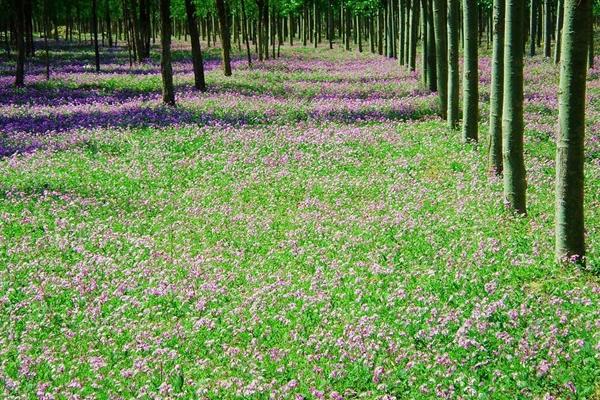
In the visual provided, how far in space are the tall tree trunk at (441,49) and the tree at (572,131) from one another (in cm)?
1379

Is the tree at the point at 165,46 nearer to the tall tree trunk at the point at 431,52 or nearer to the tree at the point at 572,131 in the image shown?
the tall tree trunk at the point at 431,52

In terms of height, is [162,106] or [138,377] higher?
[162,106]

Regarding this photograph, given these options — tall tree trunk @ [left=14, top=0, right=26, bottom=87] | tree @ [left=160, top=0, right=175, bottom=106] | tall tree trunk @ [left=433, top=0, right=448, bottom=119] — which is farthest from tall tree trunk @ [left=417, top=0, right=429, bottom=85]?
tall tree trunk @ [left=14, top=0, right=26, bottom=87]

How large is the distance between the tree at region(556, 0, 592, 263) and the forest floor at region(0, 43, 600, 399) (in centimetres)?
50

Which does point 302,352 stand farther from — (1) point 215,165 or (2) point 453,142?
(2) point 453,142

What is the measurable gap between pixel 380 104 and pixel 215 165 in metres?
11.4

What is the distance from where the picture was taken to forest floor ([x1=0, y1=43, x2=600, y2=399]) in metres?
7.24

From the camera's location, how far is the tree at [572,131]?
928cm

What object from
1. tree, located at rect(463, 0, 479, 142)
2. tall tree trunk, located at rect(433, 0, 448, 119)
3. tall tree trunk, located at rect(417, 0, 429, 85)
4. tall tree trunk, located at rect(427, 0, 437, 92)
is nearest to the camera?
tree, located at rect(463, 0, 479, 142)

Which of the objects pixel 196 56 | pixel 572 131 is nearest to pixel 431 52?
pixel 196 56

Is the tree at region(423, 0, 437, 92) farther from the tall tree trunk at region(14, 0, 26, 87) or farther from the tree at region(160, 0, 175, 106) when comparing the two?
the tall tree trunk at region(14, 0, 26, 87)

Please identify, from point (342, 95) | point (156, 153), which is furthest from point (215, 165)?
point (342, 95)

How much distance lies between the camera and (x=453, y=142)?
1930 centimetres

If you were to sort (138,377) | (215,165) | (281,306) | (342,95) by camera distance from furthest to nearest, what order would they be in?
(342,95) → (215,165) → (281,306) → (138,377)
